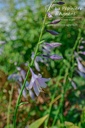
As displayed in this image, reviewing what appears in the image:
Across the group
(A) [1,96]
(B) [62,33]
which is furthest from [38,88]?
(B) [62,33]

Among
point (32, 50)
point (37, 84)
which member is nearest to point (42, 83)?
point (37, 84)

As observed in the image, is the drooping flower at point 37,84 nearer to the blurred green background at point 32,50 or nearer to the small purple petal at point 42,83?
the small purple petal at point 42,83

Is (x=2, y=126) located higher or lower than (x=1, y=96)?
lower

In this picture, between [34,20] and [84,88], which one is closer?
[84,88]

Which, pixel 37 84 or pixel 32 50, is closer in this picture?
pixel 37 84

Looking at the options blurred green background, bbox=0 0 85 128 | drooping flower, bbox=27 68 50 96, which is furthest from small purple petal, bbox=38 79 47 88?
blurred green background, bbox=0 0 85 128

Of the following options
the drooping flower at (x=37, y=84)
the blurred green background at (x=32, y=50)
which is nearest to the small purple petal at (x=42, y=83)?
the drooping flower at (x=37, y=84)

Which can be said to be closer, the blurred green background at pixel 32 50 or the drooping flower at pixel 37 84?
the drooping flower at pixel 37 84

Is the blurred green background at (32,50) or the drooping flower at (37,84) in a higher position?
the drooping flower at (37,84)

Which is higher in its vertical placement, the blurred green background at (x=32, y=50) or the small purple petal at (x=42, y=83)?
the small purple petal at (x=42, y=83)

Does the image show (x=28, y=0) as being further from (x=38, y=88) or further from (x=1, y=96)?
(x=38, y=88)

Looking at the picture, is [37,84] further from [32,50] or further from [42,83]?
[32,50]
